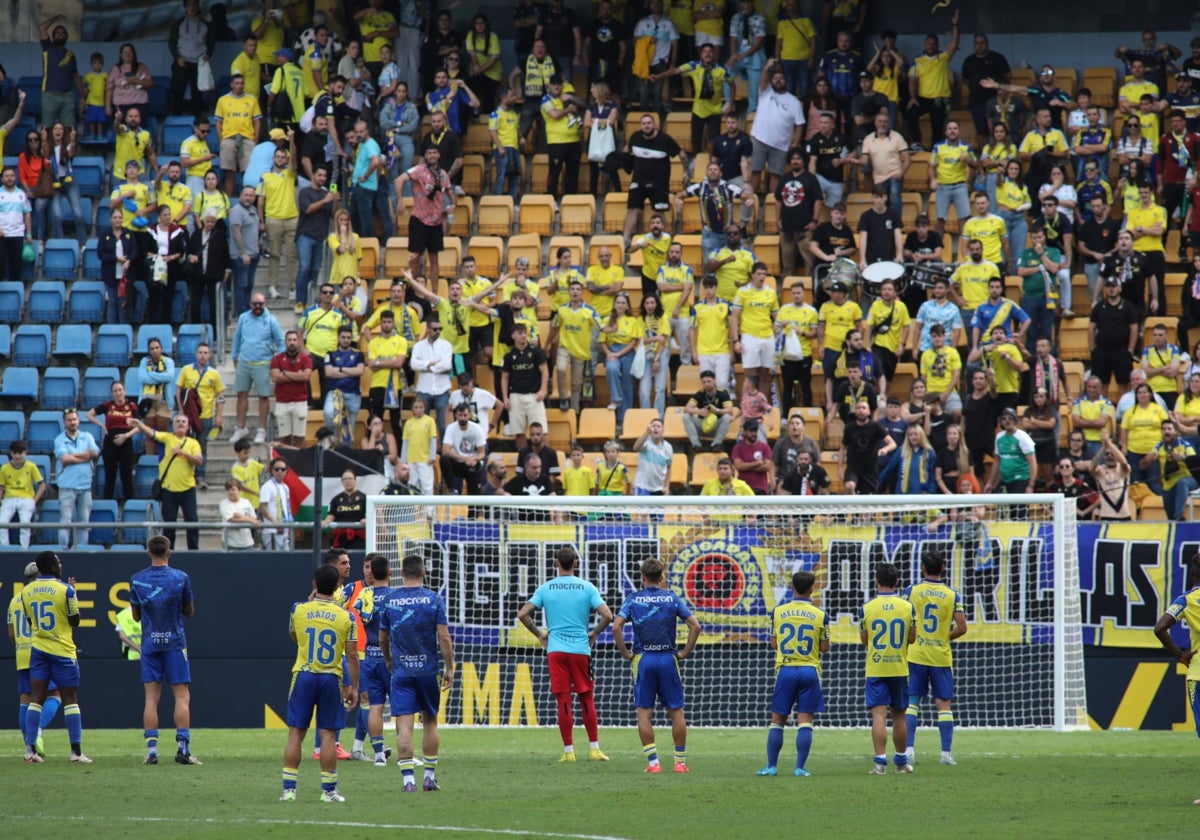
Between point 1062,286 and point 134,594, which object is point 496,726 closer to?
point 134,594

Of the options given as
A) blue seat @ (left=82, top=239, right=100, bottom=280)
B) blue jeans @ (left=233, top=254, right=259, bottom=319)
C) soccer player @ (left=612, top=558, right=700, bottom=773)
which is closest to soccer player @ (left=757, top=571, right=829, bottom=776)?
soccer player @ (left=612, top=558, right=700, bottom=773)

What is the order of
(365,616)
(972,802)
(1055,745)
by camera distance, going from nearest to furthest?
(972,802)
(365,616)
(1055,745)

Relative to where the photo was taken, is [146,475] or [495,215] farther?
[495,215]

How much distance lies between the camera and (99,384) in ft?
78.2

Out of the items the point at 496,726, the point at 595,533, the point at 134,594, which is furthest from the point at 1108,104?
the point at 134,594

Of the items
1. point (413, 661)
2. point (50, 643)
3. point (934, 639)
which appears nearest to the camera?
point (413, 661)

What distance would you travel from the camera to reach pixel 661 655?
14242 mm

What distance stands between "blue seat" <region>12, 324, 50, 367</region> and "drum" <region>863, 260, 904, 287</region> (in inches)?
457

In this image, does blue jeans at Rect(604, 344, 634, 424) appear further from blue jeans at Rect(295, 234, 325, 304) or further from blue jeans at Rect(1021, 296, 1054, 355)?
blue jeans at Rect(1021, 296, 1054, 355)

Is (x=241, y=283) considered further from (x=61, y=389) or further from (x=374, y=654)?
(x=374, y=654)

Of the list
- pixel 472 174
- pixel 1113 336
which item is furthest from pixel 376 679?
pixel 472 174

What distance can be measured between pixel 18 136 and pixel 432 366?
33.0 feet

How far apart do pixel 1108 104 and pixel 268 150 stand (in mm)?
13000

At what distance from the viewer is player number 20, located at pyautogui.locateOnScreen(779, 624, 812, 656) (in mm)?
13453
